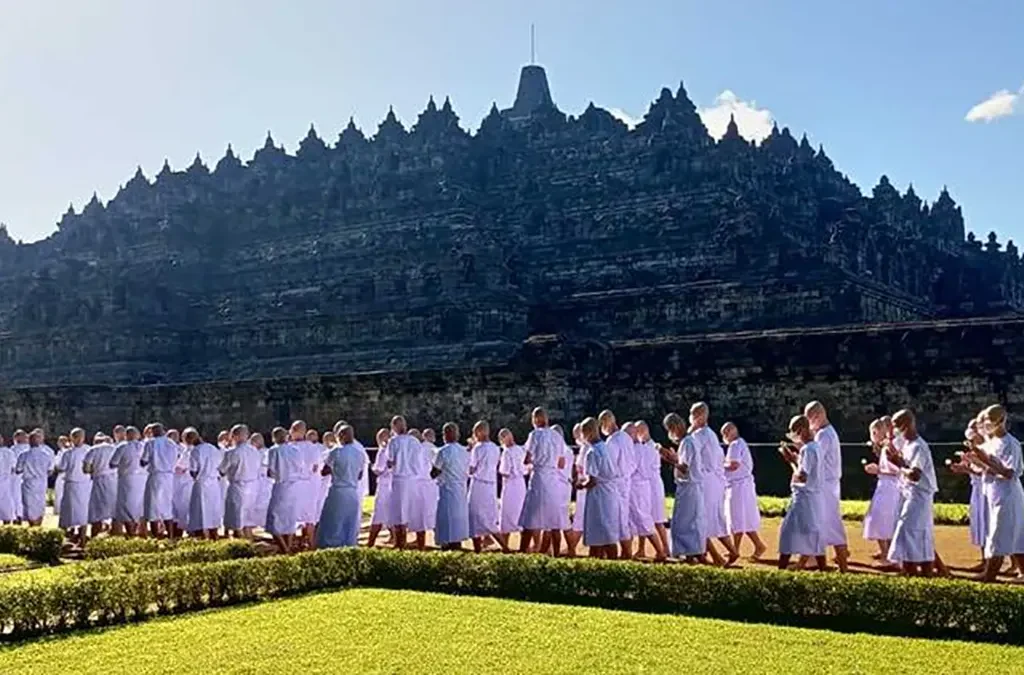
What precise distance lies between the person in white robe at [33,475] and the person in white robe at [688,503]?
10.00 metres

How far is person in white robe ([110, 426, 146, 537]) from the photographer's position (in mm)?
15180

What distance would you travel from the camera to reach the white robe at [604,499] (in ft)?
36.9

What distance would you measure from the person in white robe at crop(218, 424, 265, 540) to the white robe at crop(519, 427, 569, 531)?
407 cm

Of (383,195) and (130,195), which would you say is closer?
(383,195)

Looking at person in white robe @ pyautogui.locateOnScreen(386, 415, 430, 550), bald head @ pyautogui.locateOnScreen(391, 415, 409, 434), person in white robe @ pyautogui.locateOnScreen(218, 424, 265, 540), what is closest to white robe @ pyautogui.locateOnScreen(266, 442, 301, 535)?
person in white robe @ pyautogui.locateOnScreen(218, 424, 265, 540)

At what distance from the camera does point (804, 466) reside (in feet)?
33.0

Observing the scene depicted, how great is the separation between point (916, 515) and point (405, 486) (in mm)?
5705

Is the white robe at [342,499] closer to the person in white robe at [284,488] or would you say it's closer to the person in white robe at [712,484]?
the person in white robe at [284,488]

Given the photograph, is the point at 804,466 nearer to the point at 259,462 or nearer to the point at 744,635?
the point at 744,635

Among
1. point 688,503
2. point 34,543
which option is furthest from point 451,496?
point 34,543

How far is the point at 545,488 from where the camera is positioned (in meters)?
A: 11.9

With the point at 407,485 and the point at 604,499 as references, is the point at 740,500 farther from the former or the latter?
the point at 407,485

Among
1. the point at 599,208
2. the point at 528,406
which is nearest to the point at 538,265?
the point at 599,208

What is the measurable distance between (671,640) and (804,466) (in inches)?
120
